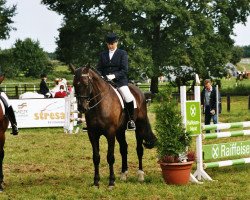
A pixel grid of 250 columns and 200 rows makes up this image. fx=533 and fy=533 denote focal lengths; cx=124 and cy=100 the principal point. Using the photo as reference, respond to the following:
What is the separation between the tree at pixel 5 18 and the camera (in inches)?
2014

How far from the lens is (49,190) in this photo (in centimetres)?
964

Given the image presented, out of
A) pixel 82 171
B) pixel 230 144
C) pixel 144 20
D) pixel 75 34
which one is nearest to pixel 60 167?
pixel 82 171

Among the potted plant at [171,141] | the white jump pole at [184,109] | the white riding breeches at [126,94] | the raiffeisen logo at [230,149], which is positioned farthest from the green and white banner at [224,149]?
the white riding breeches at [126,94]

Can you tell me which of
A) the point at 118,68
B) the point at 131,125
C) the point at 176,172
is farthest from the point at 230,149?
the point at 118,68

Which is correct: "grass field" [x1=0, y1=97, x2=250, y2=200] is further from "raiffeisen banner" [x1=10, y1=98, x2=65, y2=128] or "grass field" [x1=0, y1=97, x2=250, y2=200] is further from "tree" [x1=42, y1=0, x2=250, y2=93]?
"tree" [x1=42, y1=0, x2=250, y2=93]

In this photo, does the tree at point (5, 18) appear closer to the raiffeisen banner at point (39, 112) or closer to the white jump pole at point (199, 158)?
the raiffeisen banner at point (39, 112)

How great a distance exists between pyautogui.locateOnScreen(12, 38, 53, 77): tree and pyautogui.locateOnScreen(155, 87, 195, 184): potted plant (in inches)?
2638

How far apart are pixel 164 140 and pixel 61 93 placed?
13.5 m

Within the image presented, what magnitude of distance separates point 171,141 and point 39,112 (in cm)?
1299

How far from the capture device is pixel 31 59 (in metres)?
84.3

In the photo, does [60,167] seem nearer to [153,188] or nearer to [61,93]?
[153,188]

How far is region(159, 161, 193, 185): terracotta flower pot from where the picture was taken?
9.82 metres

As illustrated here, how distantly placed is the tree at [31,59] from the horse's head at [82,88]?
67.1 meters

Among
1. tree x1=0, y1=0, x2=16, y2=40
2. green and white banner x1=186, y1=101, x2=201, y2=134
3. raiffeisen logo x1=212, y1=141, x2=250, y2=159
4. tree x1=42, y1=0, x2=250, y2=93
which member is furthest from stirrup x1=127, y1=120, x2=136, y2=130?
tree x1=0, y1=0, x2=16, y2=40
